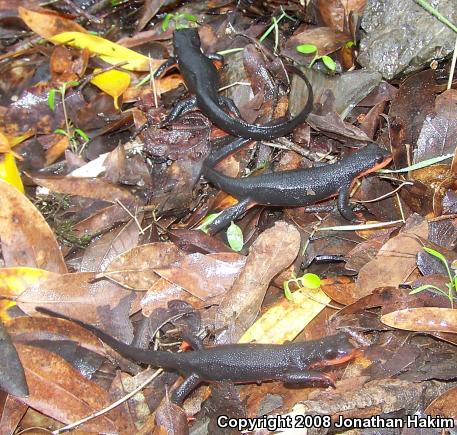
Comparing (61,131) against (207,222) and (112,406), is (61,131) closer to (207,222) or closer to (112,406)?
(207,222)

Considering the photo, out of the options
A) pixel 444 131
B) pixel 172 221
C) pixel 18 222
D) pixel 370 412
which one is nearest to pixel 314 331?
pixel 370 412

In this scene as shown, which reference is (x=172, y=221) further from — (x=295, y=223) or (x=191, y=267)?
(x=295, y=223)

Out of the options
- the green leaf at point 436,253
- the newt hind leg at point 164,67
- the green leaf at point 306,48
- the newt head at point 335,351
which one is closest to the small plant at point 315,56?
the green leaf at point 306,48

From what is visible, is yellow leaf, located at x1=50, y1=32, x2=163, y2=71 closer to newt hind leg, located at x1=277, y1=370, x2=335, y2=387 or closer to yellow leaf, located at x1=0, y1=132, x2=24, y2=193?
yellow leaf, located at x1=0, y1=132, x2=24, y2=193

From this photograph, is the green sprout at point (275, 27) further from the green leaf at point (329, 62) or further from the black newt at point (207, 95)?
the green leaf at point (329, 62)

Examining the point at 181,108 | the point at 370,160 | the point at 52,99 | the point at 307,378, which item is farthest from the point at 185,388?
the point at 52,99

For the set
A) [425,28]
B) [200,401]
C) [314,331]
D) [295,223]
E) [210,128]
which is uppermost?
[425,28]
